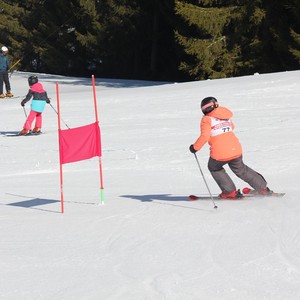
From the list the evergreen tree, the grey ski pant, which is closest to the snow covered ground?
the grey ski pant

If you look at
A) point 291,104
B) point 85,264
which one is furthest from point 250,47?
point 85,264

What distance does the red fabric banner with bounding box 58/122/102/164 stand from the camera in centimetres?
1040

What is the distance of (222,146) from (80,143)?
1.81 meters

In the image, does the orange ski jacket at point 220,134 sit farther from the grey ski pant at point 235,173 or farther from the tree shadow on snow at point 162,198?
the tree shadow on snow at point 162,198

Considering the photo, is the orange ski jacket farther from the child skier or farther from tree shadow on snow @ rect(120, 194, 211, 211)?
the child skier

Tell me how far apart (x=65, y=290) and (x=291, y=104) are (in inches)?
543

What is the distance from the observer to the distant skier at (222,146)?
989cm

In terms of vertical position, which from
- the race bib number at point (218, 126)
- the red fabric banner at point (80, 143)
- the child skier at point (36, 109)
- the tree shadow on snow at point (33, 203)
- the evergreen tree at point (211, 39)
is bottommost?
the evergreen tree at point (211, 39)

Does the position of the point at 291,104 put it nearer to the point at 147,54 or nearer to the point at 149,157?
the point at 149,157

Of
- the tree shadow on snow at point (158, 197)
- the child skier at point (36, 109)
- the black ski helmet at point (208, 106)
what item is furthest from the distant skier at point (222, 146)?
the child skier at point (36, 109)

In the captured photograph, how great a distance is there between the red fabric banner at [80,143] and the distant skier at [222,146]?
1.37 metres

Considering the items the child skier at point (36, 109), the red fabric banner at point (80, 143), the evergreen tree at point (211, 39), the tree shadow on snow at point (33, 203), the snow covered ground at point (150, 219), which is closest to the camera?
the snow covered ground at point (150, 219)

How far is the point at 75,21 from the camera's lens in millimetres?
52469

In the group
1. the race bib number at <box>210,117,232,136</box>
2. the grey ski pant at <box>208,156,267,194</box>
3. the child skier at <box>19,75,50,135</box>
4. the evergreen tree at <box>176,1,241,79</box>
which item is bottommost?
the evergreen tree at <box>176,1,241,79</box>
